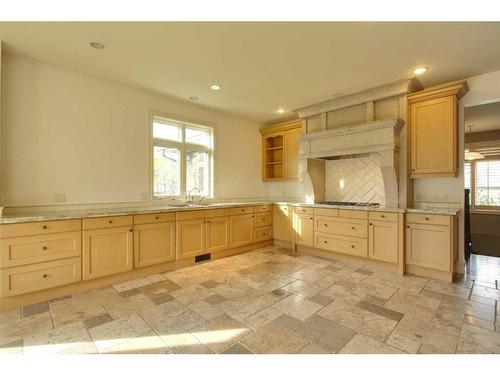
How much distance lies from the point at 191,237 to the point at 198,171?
142 centimetres

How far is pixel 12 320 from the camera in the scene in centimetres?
222

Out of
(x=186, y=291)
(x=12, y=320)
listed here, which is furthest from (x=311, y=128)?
(x=12, y=320)

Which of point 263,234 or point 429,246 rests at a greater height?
point 429,246

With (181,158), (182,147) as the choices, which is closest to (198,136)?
(182,147)

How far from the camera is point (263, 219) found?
192 inches

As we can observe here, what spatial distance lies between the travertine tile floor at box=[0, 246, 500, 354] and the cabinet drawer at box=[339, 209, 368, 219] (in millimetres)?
859

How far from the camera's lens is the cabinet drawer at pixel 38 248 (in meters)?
2.40

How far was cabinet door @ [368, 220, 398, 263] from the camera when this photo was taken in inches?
135

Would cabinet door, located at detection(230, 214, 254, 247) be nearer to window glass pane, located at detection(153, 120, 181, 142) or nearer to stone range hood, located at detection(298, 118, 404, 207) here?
stone range hood, located at detection(298, 118, 404, 207)

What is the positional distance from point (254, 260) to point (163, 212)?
5.48 ft

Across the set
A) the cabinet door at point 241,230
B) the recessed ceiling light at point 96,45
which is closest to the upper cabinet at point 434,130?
the cabinet door at point 241,230

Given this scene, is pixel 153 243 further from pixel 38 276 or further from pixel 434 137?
pixel 434 137

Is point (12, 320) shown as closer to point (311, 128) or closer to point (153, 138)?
point (153, 138)

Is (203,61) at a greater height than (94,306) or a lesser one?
greater
